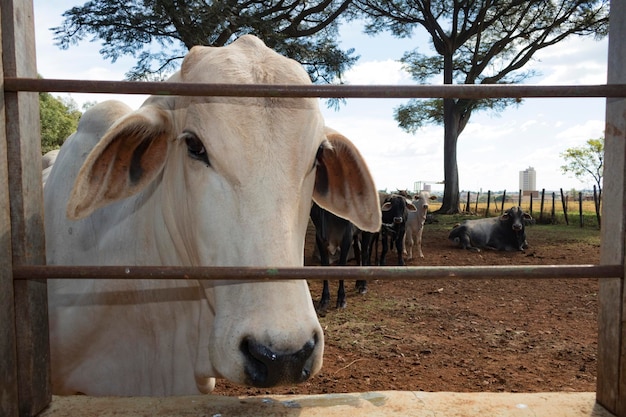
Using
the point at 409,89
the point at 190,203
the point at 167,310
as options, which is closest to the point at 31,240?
the point at 190,203

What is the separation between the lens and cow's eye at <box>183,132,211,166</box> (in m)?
1.85

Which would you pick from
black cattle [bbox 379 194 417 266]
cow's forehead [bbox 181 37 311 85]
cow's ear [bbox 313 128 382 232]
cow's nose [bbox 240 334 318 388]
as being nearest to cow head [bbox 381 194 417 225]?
black cattle [bbox 379 194 417 266]

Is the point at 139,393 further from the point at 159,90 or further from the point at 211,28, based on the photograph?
the point at 211,28

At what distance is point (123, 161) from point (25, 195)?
0.48m

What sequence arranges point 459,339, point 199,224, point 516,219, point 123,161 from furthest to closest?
1. point 516,219
2. point 459,339
3. point 123,161
4. point 199,224

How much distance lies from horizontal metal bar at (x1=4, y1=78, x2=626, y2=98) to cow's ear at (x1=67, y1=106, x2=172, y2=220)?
291 millimetres

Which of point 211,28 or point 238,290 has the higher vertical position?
point 211,28

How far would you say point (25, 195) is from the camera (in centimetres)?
160

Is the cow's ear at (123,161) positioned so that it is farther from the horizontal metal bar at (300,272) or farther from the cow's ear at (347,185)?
the cow's ear at (347,185)

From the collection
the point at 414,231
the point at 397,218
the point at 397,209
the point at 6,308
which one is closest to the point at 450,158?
the point at 414,231

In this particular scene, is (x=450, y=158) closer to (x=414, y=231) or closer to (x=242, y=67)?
(x=414, y=231)

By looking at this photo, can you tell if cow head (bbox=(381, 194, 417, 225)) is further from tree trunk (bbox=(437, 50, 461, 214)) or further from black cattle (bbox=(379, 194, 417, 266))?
tree trunk (bbox=(437, 50, 461, 214))

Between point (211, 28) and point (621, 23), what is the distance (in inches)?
403

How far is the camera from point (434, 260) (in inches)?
459
